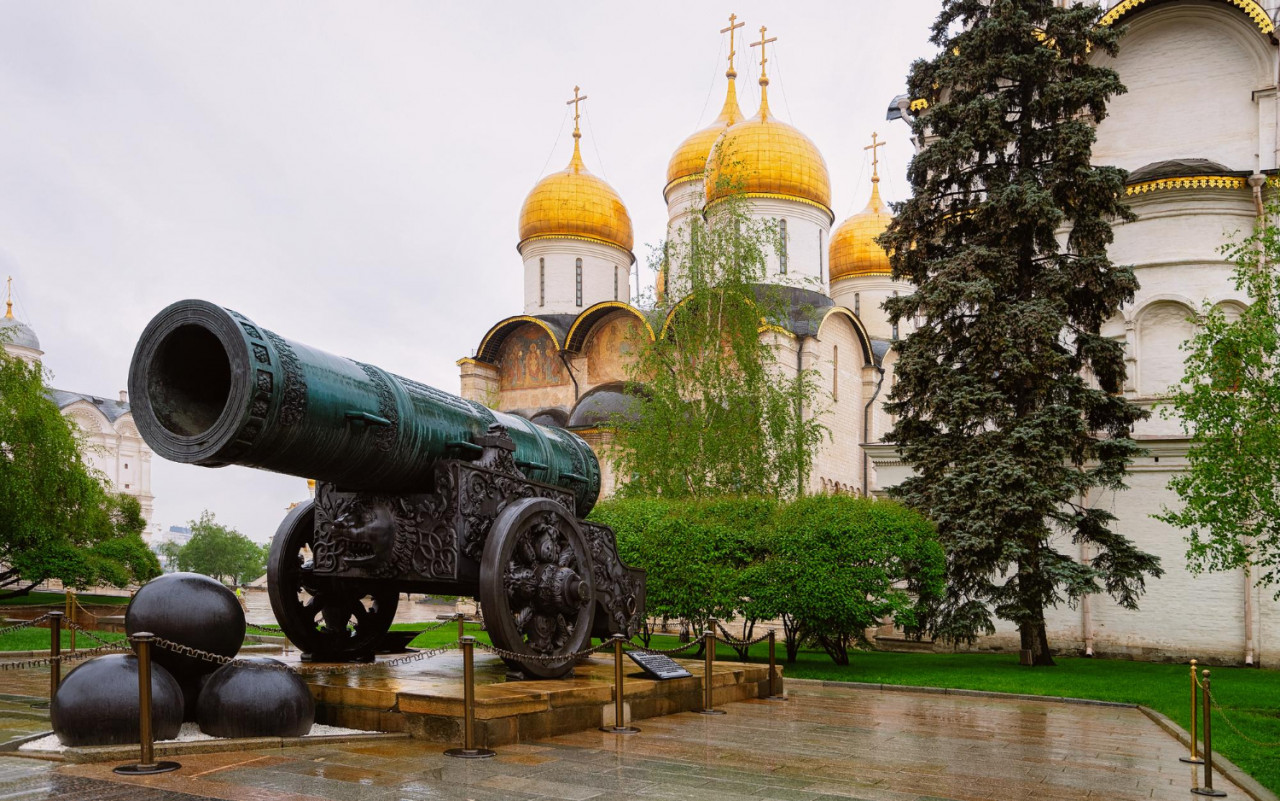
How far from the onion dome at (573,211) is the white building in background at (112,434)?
25305 millimetres

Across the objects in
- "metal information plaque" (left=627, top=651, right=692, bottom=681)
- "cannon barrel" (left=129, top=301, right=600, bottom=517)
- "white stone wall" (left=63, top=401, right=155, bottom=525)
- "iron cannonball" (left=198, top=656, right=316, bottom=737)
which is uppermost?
"white stone wall" (left=63, top=401, right=155, bottom=525)

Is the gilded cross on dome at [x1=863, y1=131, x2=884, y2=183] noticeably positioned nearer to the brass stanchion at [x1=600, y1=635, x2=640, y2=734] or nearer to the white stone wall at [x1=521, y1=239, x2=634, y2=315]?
the white stone wall at [x1=521, y1=239, x2=634, y2=315]

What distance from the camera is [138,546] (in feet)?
80.9

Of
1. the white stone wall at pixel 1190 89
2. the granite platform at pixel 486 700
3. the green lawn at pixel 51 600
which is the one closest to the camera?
the granite platform at pixel 486 700

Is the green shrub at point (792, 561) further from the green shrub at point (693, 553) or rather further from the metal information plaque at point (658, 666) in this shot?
the metal information plaque at point (658, 666)

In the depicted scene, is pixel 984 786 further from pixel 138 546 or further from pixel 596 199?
pixel 596 199

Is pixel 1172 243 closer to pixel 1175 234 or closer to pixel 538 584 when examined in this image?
pixel 1175 234

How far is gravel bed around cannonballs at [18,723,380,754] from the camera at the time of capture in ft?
17.2

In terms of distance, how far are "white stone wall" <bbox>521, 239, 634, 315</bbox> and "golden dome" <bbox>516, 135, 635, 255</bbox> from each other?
12.3 inches

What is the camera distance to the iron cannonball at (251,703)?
5.67 meters

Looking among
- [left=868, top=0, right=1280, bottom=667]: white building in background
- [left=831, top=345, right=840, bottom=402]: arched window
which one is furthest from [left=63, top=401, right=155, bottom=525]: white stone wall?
[left=868, top=0, right=1280, bottom=667]: white building in background

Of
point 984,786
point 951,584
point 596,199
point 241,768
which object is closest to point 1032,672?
point 951,584

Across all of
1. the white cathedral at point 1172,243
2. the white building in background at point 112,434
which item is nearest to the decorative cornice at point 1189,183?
the white cathedral at point 1172,243

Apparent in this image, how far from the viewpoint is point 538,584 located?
7.11m
